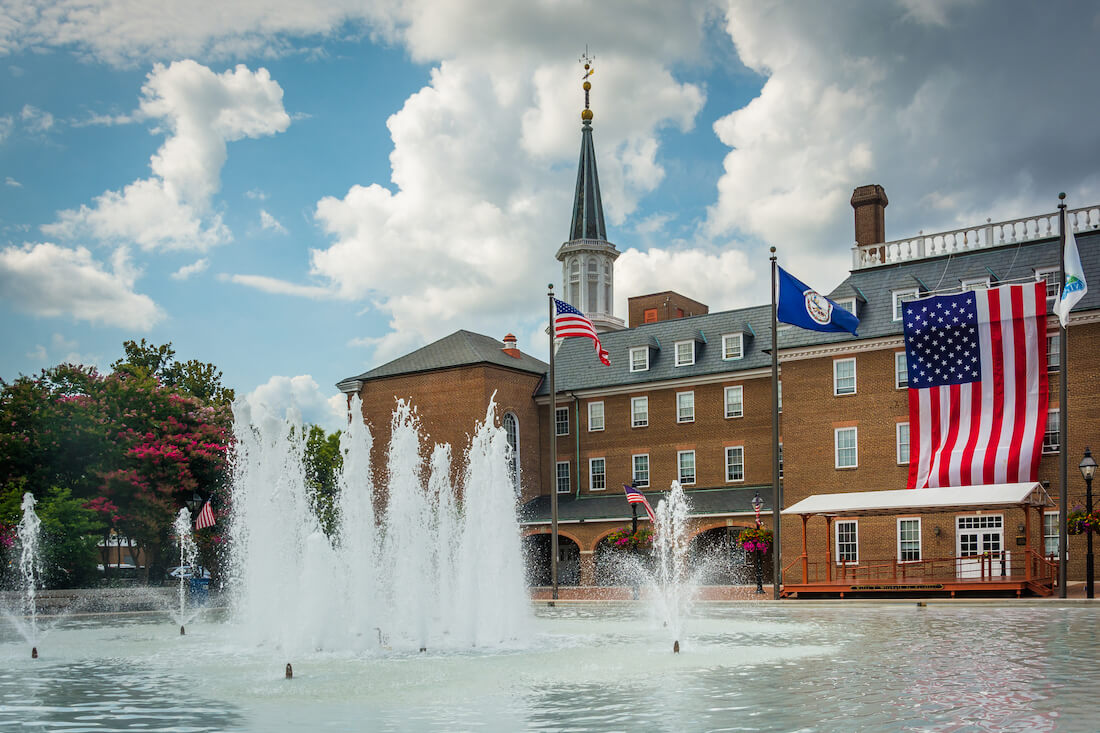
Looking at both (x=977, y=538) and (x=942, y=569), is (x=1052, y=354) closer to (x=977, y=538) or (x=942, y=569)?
(x=977, y=538)

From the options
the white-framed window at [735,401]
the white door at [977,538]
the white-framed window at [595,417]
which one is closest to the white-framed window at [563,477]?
the white-framed window at [595,417]

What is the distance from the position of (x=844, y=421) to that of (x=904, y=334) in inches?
187

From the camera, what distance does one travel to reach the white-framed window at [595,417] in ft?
170

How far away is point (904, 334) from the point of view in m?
37.5

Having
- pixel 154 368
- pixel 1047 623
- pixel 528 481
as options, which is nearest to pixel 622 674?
pixel 1047 623

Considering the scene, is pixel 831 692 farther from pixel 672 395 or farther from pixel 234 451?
pixel 672 395

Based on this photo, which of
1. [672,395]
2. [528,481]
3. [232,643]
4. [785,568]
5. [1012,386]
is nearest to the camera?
[232,643]

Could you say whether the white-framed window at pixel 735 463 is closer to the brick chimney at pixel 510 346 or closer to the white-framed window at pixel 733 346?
the white-framed window at pixel 733 346

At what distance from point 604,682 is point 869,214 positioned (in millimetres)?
35482

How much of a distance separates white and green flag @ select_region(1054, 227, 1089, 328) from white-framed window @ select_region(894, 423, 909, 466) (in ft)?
39.1

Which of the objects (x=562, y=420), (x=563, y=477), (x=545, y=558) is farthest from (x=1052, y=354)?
(x=545, y=558)

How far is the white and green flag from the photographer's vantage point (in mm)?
27562

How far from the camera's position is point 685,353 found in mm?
49969

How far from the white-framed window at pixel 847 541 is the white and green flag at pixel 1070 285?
1429 cm
